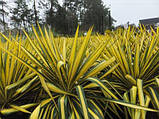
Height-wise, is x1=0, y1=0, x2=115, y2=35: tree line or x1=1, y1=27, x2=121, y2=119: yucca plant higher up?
x1=0, y1=0, x2=115, y2=35: tree line

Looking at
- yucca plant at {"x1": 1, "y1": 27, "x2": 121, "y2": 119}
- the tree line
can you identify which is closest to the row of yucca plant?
yucca plant at {"x1": 1, "y1": 27, "x2": 121, "y2": 119}

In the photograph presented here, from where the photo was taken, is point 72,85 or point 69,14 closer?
point 72,85

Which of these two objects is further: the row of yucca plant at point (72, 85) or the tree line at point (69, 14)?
the tree line at point (69, 14)

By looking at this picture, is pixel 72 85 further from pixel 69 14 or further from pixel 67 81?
pixel 69 14

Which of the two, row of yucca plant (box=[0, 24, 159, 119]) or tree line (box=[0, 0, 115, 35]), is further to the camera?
tree line (box=[0, 0, 115, 35])

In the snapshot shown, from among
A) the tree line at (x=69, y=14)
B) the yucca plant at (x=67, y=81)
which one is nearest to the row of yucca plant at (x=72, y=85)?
the yucca plant at (x=67, y=81)

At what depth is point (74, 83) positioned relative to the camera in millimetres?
931

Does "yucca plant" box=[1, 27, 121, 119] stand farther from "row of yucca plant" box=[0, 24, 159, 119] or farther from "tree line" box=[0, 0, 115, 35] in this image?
"tree line" box=[0, 0, 115, 35]

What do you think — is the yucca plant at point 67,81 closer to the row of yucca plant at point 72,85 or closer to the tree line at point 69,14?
the row of yucca plant at point 72,85

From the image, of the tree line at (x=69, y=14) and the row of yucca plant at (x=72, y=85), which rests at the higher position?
the tree line at (x=69, y=14)

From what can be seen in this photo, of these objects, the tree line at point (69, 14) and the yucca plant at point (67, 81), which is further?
the tree line at point (69, 14)

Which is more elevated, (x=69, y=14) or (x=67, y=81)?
(x=69, y=14)

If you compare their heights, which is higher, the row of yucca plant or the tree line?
the tree line

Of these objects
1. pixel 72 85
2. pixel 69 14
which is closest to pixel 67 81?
pixel 72 85
